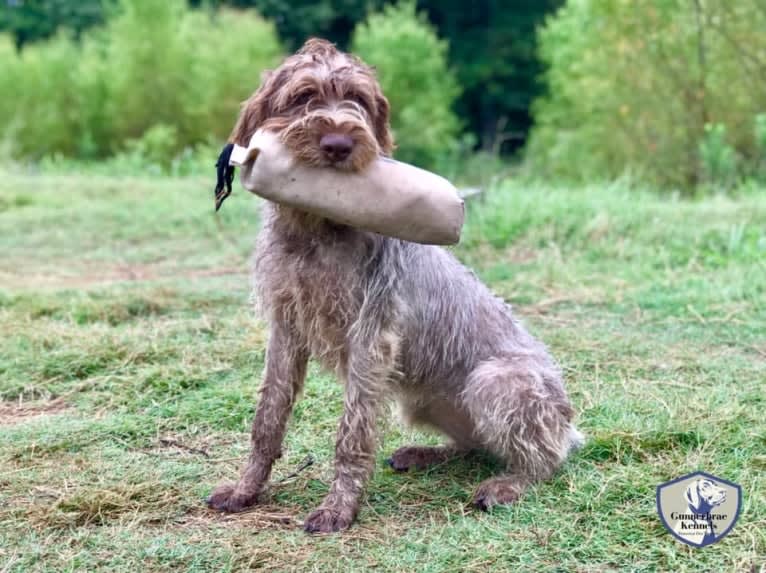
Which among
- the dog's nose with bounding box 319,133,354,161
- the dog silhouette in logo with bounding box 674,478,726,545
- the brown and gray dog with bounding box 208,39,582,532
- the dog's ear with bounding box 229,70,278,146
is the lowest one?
the dog silhouette in logo with bounding box 674,478,726,545

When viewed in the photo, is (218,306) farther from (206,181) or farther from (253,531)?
(206,181)

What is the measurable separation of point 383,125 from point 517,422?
58.5 inches

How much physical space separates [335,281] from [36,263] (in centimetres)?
669

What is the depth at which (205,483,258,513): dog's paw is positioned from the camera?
4.11 metres

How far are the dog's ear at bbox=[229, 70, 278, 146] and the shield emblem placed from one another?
227 centimetres

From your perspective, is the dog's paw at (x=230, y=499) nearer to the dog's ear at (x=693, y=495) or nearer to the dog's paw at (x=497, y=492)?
the dog's paw at (x=497, y=492)

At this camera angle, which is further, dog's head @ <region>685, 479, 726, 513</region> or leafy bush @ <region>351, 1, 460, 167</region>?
leafy bush @ <region>351, 1, 460, 167</region>

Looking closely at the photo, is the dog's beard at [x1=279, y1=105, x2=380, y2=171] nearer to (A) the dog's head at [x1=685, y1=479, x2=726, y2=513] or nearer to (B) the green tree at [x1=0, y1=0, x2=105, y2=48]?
(A) the dog's head at [x1=685, y1=479, x2=726, y2=513]

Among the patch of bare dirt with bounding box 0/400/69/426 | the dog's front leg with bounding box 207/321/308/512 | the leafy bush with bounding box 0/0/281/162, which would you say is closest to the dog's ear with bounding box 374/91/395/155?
→ the dog's front leg with bounding box 207/321/308/512

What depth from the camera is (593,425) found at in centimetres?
496

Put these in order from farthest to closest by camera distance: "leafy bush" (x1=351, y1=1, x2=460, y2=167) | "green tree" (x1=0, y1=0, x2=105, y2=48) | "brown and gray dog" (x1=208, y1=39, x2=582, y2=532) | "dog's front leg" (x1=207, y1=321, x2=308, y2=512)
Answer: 1. "green tree" (x1=0, y1=0, x2=105, y2=48)
2. "leafy bush" (x1=351, y1=1, x2=460, y2=167)
3. "dog's front leg" (x1=207, y1=321, x2=308, y2=512)
4. "brown and gray dog" (x1=208, y1=39, x2=582, y2=532)

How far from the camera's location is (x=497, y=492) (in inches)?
164

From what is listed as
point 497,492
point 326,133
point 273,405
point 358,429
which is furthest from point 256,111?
point 497,492

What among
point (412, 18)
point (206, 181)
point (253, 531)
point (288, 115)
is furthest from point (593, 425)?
point (412, 18)
